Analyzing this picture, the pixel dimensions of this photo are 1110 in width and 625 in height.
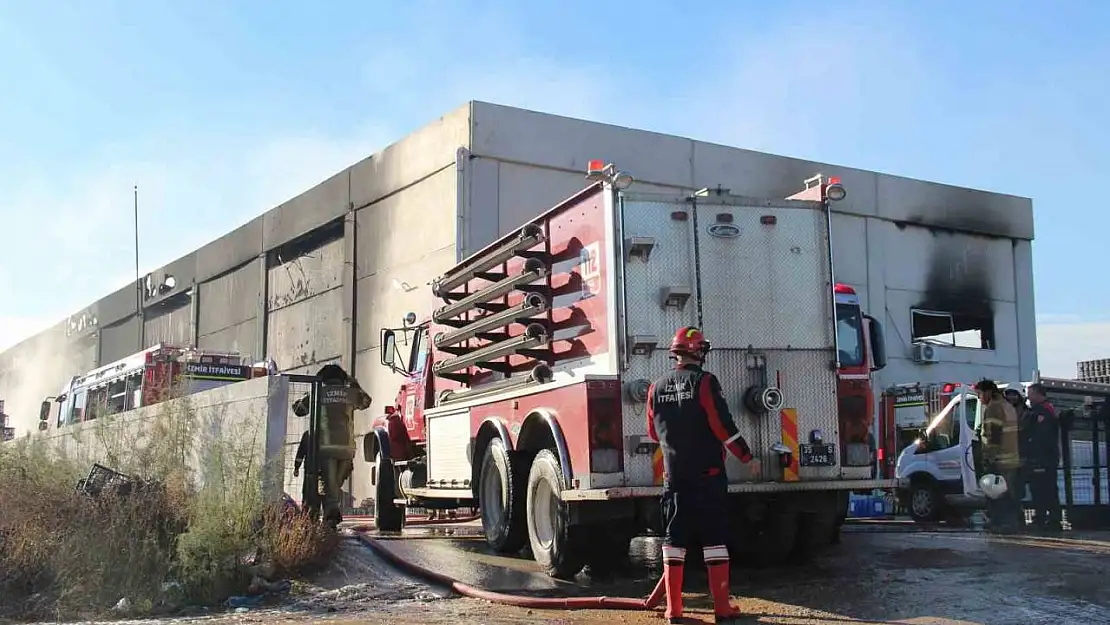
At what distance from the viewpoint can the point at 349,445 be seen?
1069cm

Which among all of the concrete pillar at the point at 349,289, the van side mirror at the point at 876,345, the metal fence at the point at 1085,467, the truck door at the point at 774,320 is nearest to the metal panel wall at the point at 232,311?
the concrete pillar at the point at 349,289

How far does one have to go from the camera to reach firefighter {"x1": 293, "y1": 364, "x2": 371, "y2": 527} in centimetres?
1046

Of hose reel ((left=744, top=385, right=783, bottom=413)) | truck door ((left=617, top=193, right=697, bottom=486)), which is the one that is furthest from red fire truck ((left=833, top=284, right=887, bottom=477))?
truck door ((left=617, top=193, right=697, bottom=486))

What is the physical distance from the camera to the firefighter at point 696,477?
649cm

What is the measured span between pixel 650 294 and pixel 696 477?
2038mm

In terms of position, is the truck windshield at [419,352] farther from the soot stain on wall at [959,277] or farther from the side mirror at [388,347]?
the soot stain on wall at [959,277]

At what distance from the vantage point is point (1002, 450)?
513 inches

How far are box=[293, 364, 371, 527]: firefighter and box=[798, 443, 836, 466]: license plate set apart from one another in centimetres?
469

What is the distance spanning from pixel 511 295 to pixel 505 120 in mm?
11704

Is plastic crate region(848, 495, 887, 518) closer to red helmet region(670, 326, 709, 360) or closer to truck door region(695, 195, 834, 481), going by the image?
truck door region(695, 195, 834, 481)

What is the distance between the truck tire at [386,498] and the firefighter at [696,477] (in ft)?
23.3

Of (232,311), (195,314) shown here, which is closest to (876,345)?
(232,311)

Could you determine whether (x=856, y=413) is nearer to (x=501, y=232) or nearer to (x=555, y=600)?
(x=555, y=600)

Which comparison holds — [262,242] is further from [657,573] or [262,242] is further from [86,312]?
[657,573]
